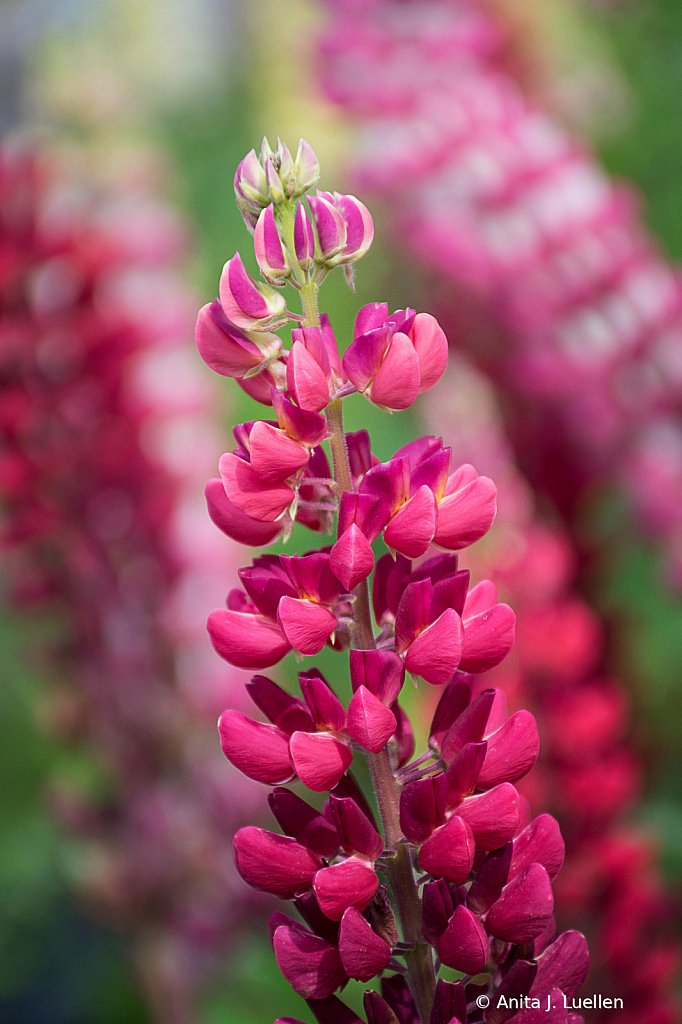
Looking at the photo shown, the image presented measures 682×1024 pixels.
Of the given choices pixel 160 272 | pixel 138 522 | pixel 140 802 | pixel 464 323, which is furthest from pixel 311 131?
pixel 140 802

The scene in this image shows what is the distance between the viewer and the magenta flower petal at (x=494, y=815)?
258 millimetres

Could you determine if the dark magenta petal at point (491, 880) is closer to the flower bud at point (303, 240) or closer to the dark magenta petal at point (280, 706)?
the dark magenta petal at point (280, 706)

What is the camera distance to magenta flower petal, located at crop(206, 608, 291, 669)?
0.27 m

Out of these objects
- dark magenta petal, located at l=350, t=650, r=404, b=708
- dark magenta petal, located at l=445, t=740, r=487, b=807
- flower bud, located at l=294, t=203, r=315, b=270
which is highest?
flower bud, located at l=294, t=203, r=315, b=270

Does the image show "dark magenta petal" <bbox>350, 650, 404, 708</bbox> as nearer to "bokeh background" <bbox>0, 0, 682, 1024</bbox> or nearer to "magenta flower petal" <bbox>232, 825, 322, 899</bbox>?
"magenta flower petal" <bbox>232, 825, 322, 899</bbox>

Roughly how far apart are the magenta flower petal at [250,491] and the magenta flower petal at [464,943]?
115 millimetres

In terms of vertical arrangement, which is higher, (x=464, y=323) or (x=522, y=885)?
(x=464, y=323)

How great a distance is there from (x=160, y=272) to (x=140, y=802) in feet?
1.63

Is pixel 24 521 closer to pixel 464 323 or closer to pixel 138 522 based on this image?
pixel 138 522

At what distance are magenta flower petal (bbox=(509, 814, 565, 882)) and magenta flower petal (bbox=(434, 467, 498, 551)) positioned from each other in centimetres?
8

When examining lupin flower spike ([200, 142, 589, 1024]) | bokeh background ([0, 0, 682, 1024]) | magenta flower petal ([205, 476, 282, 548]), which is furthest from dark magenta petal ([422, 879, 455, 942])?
bokeh background ([0, 0, 682, 1024])

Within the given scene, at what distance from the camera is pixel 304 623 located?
10.1 inches

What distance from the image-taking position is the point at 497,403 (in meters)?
0.81

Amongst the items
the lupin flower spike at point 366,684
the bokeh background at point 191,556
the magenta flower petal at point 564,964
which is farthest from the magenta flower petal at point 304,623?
the bokeh background at point 191,556
